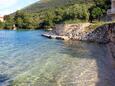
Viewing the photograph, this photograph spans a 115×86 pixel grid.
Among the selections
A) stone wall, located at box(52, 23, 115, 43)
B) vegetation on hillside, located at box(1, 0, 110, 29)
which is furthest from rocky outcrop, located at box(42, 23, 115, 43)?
vegetation on hillside, located at box(1, 0, 110, 29)

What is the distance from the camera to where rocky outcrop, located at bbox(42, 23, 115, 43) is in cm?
4894

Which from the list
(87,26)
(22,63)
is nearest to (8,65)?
(22,63)

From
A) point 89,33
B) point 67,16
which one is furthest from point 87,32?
point 67,16

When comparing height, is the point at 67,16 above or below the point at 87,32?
above

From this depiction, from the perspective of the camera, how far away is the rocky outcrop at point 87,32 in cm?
4894

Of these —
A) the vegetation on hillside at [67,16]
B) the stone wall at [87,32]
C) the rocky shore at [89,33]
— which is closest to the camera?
the rocky shore at [89,33]

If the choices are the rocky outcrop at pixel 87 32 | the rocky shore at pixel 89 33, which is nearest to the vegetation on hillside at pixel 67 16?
the rocky outcrop at pixel 87 32

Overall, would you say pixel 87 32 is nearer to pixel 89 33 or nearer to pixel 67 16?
pixel 89 33

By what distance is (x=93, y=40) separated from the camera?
50250mm

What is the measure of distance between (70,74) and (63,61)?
6.22m

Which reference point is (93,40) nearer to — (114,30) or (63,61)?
(114,30)

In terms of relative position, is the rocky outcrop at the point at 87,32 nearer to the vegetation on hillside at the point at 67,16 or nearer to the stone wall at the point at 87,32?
the stone wall at the point at 87,32

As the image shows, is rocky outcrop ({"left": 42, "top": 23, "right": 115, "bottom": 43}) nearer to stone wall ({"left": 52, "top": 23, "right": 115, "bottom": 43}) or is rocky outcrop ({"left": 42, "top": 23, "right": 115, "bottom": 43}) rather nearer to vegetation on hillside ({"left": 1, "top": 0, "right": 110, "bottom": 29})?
stone wall ({"left": 52, "top": 23, "right": 115, "bottom": 43})

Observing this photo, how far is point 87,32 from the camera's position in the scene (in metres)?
53.0
